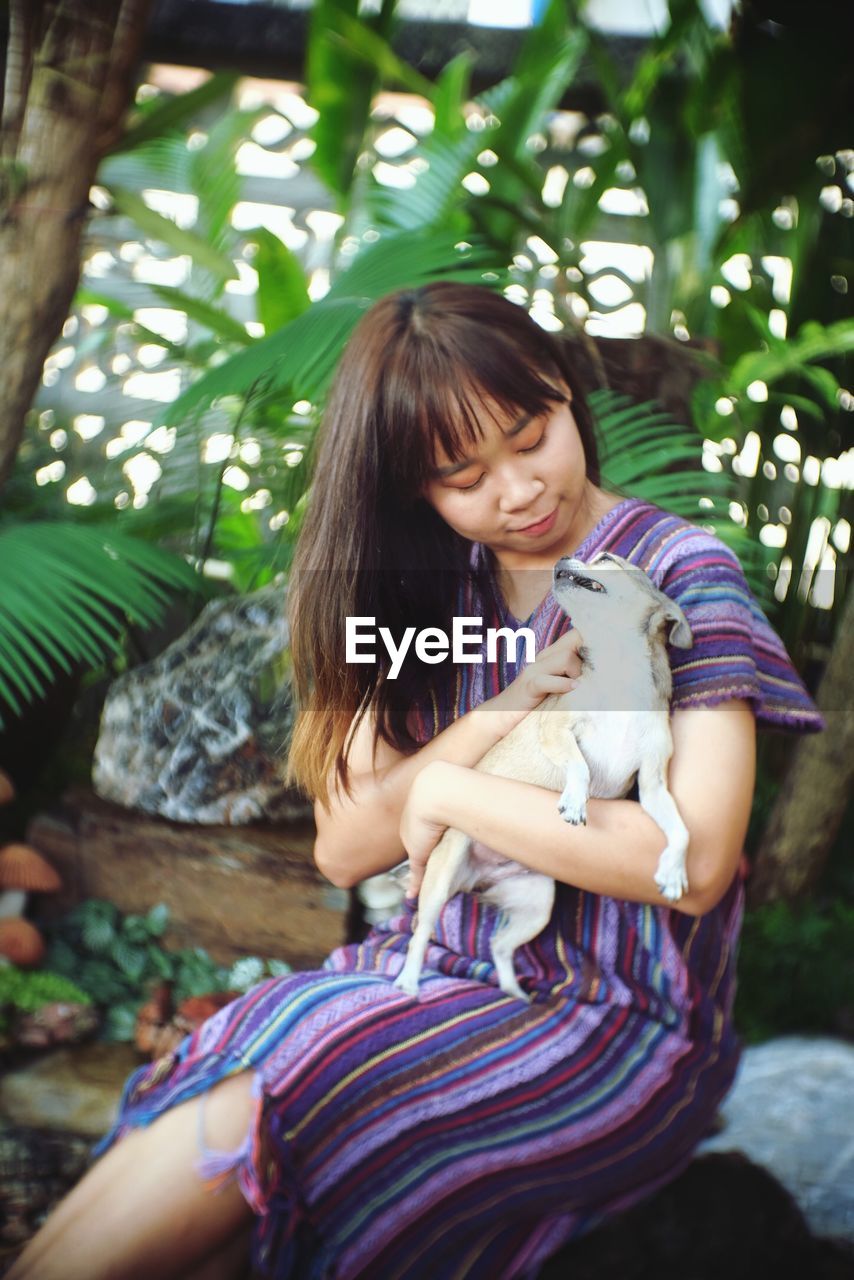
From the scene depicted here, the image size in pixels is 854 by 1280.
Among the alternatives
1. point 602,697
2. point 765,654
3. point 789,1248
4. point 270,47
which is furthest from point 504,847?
point 270,47

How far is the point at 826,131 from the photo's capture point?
877 millimetres

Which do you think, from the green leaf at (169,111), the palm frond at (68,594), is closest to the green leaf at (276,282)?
the green leaf at (169,111)

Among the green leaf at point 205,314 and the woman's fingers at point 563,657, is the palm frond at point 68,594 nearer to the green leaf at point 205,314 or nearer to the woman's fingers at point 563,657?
the green leaf at point 205,314

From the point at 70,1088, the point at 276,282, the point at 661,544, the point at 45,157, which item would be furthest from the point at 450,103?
the point at 70,1088

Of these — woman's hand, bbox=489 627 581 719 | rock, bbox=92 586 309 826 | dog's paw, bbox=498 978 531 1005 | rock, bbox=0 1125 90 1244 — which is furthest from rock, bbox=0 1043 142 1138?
woman's hand, bbox=489 627 581 719

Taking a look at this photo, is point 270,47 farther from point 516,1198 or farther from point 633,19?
point 516,1198

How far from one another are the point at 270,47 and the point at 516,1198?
0.90 meters

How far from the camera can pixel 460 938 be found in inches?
27.1

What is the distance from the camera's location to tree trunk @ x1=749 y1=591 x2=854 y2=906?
3.15 feet

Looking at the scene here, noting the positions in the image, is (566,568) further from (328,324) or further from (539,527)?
(328,324)

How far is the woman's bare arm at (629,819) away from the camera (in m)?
0.63

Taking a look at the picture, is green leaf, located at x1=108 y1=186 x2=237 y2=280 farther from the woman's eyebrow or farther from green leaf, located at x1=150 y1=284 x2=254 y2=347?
the woman's eyebrow

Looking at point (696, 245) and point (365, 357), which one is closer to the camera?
point (365, 357)

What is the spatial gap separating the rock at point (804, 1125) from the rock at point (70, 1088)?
16.7 inches
